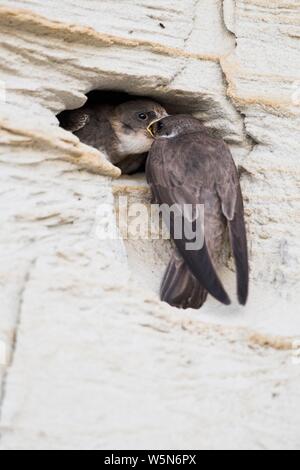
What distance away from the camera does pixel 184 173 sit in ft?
11.4

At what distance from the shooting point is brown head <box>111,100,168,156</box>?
3.82 metres

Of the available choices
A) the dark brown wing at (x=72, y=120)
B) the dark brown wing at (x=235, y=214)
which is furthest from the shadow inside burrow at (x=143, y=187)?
the dark brown wing at (x=235, y=214)

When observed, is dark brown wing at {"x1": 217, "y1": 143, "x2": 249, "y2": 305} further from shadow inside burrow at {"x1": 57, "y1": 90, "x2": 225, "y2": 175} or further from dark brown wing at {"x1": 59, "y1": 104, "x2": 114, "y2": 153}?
dark brown wing at {"x1": 59, "y1": 104, "x2": 114, "y2": 153}

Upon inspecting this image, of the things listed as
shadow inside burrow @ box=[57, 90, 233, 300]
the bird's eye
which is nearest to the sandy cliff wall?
shadow inside burrow @ box=[57, 90, 233, 300]

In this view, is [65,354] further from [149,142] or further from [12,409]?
[149,142]

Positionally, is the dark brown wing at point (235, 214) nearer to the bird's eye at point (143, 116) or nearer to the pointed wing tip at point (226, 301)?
the pointed wing tip at point (226, 301)

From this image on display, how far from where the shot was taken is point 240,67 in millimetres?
3561

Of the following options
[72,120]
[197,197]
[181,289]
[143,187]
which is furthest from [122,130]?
[181,289]

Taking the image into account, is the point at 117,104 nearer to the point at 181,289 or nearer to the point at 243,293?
the point at 181,289

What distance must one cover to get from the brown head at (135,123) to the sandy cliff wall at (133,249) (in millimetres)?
108

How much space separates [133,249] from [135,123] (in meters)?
0.69

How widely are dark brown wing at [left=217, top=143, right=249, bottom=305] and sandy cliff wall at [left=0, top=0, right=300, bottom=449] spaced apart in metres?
0.07

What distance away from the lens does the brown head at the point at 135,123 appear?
12.5 ft

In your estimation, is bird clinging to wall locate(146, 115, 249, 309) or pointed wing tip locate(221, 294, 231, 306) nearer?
pointed wing tip locate(221, 294, 231, 306)
